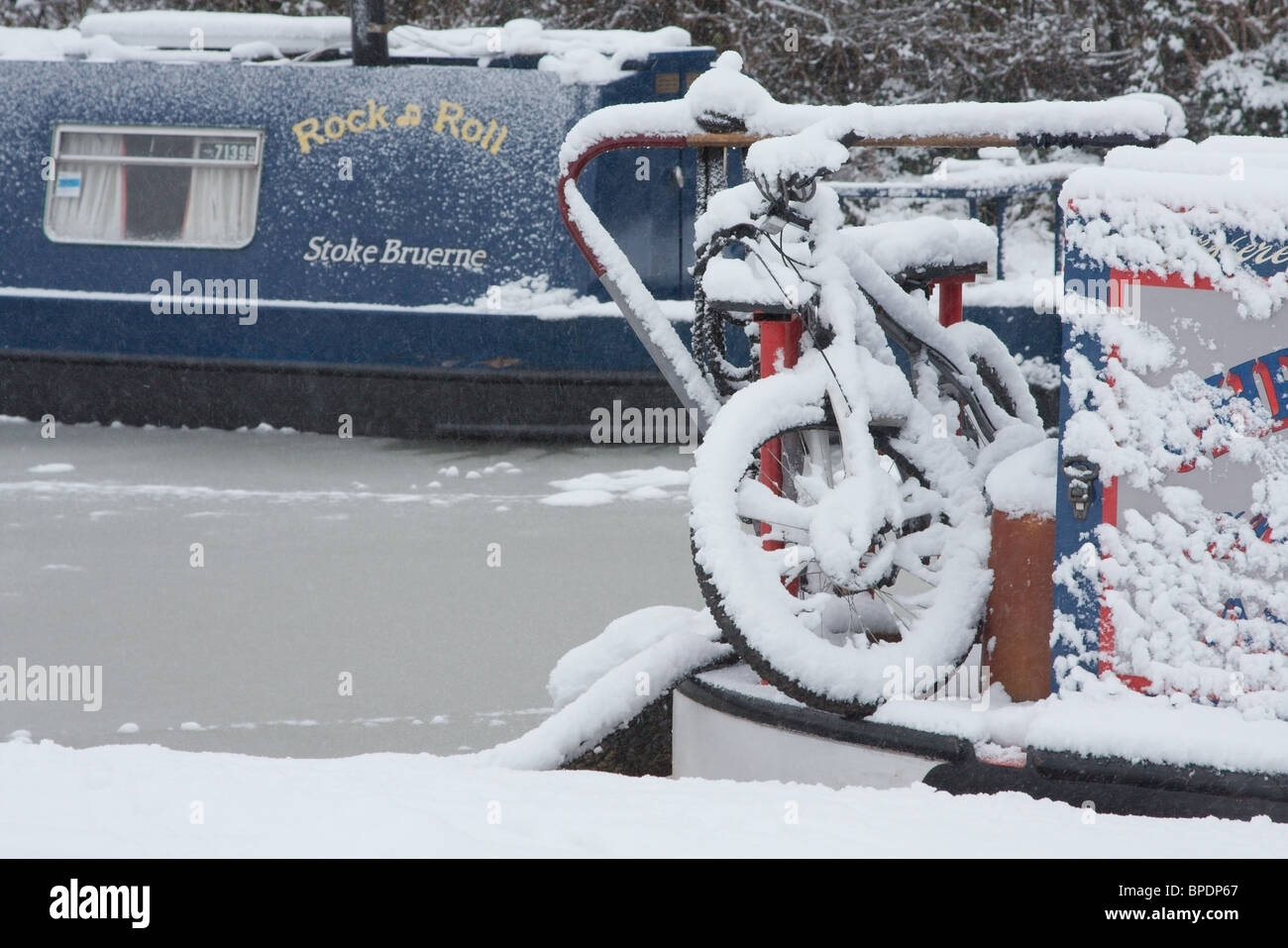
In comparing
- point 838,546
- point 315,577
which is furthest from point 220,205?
point 838,546

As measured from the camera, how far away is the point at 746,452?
343cm

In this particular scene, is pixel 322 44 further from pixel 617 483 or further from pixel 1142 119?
pixel 1142 119

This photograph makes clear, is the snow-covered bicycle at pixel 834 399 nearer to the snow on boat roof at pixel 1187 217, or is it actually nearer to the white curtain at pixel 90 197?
the snow on boat roof at pixel 1187 217

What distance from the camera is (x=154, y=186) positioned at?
856cm

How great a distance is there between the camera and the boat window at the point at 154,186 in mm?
8453

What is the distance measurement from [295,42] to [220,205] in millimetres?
1119

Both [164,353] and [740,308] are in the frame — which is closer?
[740,308]

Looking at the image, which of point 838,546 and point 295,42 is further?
point 295,42

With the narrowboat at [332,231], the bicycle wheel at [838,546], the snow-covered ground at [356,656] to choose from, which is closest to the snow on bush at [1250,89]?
the narrowboat at [332,231]

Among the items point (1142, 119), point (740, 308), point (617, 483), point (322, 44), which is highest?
point (322, 44)

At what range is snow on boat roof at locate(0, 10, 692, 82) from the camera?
8.23m

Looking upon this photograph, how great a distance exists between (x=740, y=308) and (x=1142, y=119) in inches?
34.9

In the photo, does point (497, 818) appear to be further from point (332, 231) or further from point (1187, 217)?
point (332, 231)
